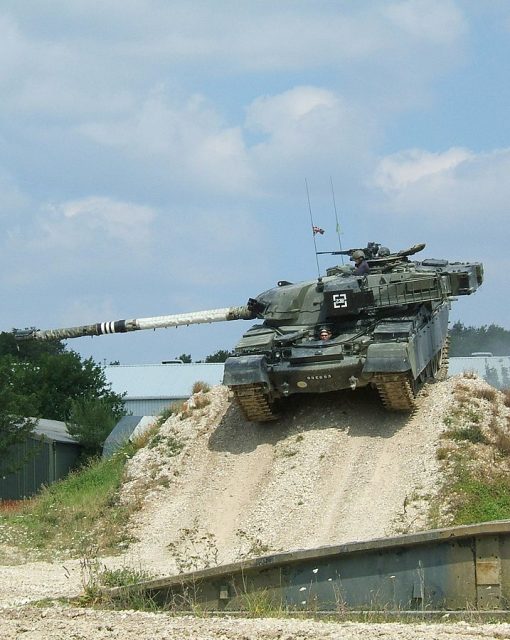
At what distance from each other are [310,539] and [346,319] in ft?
20.5

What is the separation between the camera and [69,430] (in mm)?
38938

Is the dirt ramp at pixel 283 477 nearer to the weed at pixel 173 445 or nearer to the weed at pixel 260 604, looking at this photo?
the weed at pixel 173 445

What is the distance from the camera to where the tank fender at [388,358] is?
18625 mm

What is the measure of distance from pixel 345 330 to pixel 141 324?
15.8ft

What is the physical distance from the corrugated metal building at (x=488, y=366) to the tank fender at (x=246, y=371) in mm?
22297

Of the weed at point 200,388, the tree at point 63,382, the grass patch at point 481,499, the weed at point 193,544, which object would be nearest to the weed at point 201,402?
the weed at point 200,388

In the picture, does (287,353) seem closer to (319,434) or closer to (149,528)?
(319,434)

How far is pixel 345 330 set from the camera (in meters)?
21.3

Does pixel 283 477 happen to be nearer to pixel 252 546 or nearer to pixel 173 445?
pixel 252 546

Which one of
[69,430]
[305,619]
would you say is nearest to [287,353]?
[305,619]

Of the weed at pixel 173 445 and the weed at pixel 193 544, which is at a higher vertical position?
the weed at pixel 173 445

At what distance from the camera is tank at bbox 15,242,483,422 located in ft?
63.9

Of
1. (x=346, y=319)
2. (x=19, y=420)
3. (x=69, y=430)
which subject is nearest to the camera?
(x=346, y=319)

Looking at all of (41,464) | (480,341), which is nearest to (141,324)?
(41,464)
